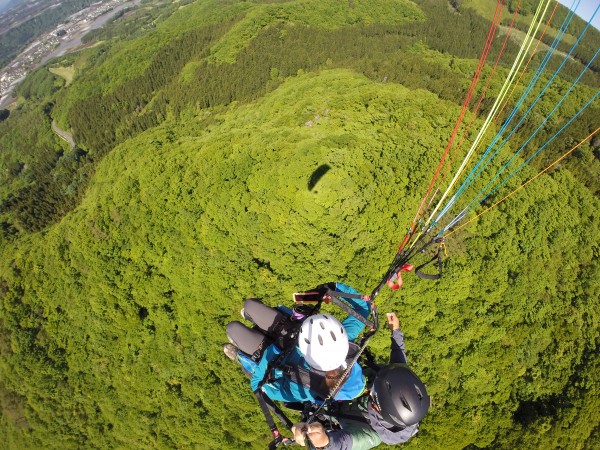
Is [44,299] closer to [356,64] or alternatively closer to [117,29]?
[356,64]

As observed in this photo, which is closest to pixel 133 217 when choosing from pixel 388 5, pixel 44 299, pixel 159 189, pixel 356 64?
pixel 159 189

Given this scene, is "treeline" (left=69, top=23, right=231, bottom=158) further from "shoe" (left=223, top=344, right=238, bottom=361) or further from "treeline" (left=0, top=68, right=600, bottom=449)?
"shoe" (left=223, top=344, right=238, bottom=361)

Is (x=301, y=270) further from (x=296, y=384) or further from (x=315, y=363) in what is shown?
(x=315, y=363)

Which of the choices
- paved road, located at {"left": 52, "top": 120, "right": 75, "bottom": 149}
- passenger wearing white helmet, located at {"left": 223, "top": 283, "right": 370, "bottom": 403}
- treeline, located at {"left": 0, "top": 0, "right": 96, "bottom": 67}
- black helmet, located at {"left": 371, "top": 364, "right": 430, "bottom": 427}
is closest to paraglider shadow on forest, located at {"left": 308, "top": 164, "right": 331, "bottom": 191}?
passenger wearing white helmet, located at {"left": 223, "top": 283, "right": 370, "bottom": 403}

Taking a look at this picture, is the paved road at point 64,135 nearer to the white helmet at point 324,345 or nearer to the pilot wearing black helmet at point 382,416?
the white helmet at point 324,345

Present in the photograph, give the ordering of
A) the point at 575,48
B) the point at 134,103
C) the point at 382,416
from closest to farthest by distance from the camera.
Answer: the point at 382,416, the point at 134,103, the point at 575,48

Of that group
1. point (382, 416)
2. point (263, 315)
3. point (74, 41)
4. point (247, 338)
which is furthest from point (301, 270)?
point (74, 41)
